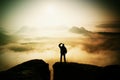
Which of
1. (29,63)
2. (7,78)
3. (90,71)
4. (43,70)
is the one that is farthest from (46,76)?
(7,78)

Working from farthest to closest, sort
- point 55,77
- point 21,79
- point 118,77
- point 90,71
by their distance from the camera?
point 55,77
point 90,71
point 118,77
point 21,79

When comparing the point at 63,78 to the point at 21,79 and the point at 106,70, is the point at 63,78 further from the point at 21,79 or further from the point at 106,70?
the point at 21,79

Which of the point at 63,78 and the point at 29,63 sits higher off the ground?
the point at 29,63

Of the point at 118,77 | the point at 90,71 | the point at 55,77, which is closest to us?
the point at 118,77

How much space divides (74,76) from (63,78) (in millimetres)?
1397

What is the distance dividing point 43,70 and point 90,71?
237 inches

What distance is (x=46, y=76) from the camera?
26.5m

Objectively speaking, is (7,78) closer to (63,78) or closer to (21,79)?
(21,79)

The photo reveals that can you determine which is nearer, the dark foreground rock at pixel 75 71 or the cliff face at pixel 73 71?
the dark foreground rock at pixel 75 71

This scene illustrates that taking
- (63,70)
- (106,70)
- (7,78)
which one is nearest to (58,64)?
(63,70)

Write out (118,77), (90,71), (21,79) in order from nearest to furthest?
(21,79) < (118,77) < (90,71)

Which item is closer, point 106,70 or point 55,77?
point 106,70

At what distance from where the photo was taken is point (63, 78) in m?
24.6

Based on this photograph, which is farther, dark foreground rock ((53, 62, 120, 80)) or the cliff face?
the cliff face
